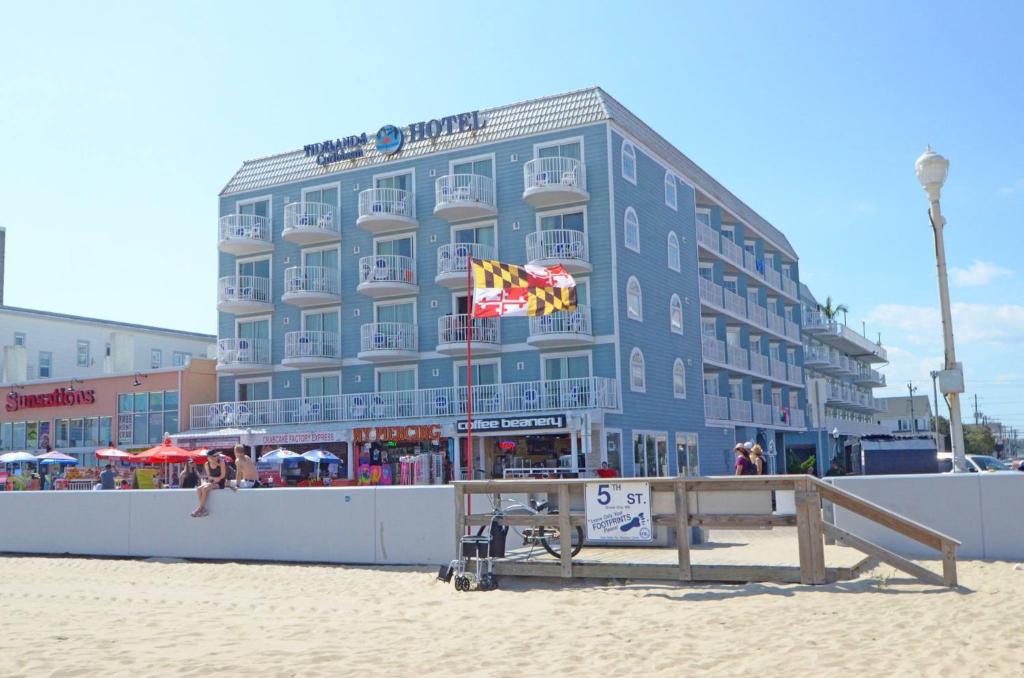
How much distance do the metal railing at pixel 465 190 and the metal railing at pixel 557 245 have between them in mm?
2200

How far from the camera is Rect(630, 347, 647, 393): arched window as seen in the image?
32969 mm

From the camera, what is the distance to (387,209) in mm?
35594

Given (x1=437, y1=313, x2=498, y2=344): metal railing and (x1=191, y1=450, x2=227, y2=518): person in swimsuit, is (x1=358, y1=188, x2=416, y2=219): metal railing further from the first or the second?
(x1=191, y1=450, x2=227, y2=518): person in swimsuit

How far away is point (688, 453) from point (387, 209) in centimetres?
1432

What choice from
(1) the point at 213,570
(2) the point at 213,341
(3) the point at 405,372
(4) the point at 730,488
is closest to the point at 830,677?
(4) the point at 730,488

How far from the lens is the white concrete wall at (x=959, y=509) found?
44.2ft

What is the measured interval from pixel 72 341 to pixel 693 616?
47873 millimetres

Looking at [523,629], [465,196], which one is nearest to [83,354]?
[465,196]

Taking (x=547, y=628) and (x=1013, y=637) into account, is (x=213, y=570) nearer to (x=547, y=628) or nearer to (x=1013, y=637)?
(x=547, y=628)

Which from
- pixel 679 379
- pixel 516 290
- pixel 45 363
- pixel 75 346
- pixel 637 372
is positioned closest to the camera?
pixel 516 290

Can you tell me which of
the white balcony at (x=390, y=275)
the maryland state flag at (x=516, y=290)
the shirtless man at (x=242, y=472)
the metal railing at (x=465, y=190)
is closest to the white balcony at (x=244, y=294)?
the white balcony at (x=390, y=275)

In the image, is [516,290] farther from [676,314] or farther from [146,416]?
[146,416]

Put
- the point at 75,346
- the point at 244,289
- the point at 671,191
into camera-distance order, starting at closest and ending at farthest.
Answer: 1. the point at 671,191
2. the point at 244,289
3. the point at 75,346

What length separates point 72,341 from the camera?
51031 mm
